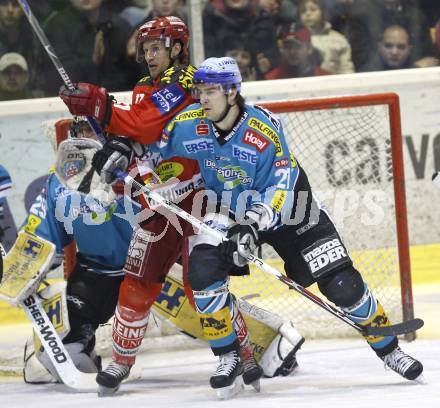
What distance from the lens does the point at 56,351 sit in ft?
15.5

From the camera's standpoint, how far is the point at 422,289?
633 cm

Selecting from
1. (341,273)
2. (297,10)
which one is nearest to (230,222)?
(341,273)

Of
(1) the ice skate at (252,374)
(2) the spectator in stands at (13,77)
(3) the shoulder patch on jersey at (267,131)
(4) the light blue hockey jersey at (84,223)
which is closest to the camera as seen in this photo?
(3) the shoulder patch on jersey at (267,131)

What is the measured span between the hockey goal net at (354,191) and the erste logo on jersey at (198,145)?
115cm

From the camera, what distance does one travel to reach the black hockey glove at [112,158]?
4.46 metres

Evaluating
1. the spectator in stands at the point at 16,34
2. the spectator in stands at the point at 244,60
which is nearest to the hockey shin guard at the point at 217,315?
the spectator in stands at the point at 244,60

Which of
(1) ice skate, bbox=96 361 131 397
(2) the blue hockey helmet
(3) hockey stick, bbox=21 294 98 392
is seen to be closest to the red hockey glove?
(2) the blue hockey helmet

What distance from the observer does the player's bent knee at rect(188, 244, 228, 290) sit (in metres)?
4.19

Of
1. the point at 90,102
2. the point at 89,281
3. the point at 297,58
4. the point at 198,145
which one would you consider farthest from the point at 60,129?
the point at 297,58

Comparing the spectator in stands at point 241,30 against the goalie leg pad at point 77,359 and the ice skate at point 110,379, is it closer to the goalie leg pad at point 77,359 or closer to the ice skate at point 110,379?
the goalie leg pad at point 77,359

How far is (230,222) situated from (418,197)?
10.0 feet

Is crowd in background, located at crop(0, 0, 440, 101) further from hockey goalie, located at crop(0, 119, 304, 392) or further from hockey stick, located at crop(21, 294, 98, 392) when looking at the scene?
hockey stick, located at crop(21, 294, 98, 392)

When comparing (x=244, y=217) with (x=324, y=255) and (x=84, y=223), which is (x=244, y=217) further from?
(x=84, y=223)

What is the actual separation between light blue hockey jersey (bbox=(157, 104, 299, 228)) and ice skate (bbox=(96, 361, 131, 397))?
742 mm
